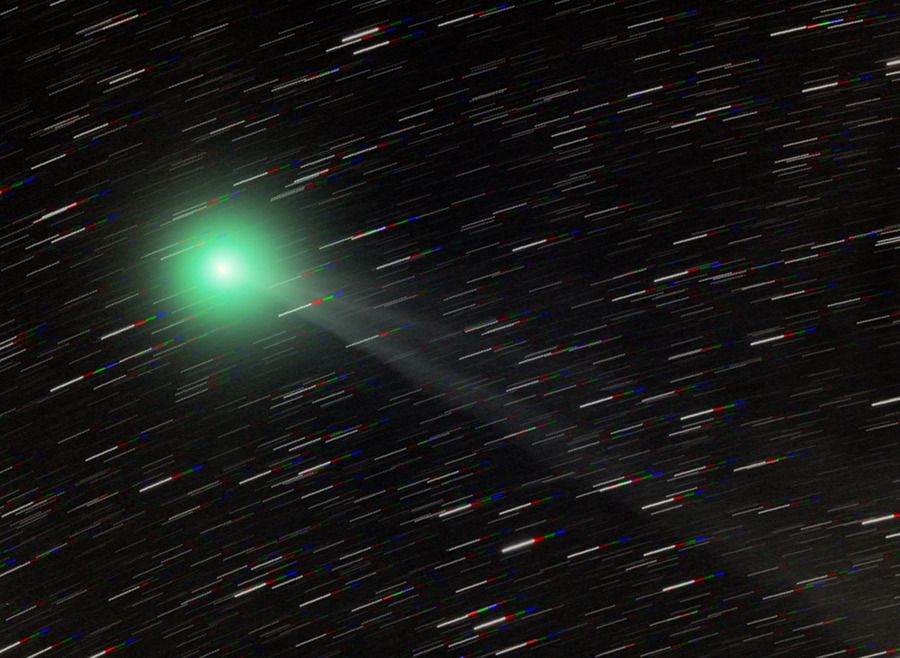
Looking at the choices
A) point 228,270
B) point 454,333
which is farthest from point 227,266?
point 454,333

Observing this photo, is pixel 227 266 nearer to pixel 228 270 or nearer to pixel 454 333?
pixel 228 270

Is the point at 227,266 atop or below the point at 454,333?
atop

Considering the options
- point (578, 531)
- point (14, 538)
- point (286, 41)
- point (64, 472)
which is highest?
point (286, 41)

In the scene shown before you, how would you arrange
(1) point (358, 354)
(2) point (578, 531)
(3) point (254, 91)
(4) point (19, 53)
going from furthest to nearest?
(2) point (578, 531)
(1) point (358, 354)
(3) point (254, 91)
(4) point (19, 53)

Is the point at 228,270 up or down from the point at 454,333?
up

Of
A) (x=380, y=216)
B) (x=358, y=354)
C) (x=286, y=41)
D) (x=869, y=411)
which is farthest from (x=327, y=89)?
(x=869, y=411)

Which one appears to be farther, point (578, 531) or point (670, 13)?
point (578, 531)

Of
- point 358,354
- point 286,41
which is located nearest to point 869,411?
point 358,354

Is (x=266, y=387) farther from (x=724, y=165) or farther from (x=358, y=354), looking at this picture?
(x=724, y=165)

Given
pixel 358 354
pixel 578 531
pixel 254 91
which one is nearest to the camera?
pixel 254 91

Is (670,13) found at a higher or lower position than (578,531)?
higher
